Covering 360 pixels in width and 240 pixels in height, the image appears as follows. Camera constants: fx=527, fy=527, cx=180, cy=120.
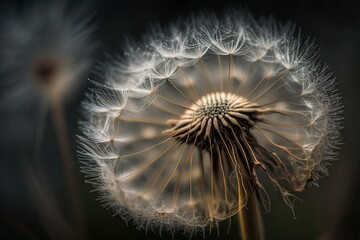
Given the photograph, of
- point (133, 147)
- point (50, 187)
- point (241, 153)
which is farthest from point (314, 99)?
point (50, 187)

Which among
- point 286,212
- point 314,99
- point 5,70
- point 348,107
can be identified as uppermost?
point 5,70

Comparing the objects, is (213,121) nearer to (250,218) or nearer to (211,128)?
(211,128)

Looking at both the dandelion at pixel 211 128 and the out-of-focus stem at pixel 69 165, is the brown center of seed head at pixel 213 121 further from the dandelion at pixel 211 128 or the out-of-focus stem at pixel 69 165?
the out-of-focus stem at pixel 69 165

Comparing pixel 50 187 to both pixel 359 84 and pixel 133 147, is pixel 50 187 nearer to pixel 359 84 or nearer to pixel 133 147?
pixel 133 147

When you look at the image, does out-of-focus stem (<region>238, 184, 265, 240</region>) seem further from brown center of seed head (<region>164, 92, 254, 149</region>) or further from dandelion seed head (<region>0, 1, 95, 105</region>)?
dandelion seed head (<region>0, 1, 95, 105</region>)

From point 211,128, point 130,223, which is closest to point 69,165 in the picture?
point 130,223

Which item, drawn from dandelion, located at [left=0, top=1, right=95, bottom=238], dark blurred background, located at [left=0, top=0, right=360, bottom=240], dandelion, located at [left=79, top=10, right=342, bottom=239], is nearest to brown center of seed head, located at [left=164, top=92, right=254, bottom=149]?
dandelion, located at [left=79, top=10, right=342, bottom=239]
